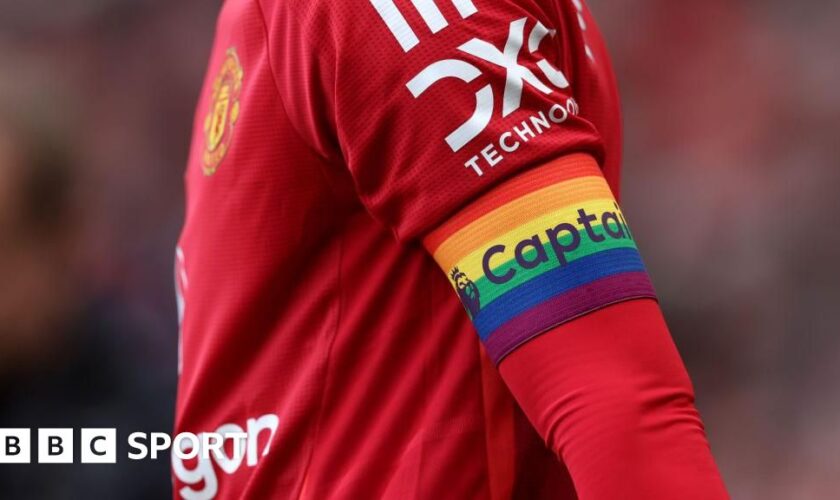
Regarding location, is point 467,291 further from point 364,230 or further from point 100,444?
point 100,444

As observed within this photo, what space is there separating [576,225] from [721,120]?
188cm

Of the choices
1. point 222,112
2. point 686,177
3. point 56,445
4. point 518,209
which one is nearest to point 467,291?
point 518,209

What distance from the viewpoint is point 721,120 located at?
2291 mm

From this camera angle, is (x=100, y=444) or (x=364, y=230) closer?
(x=364, y=230)

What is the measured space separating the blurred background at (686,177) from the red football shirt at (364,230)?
57.7 inches

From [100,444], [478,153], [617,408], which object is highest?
[478,153]

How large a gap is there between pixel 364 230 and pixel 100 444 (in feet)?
2.97

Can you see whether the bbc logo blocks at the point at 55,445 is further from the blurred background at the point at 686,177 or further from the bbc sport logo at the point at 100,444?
the blurred background at the point at 686,177

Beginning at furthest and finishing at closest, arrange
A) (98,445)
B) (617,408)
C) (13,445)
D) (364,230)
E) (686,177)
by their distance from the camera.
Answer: (686,177) → (98,445) → (13,445) → (364,230) → (617,408)

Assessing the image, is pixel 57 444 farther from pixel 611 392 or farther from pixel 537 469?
pixel 611 392

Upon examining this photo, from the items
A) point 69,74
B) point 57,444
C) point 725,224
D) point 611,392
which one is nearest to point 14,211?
point 69,74

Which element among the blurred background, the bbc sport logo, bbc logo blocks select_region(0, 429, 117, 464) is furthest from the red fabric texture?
the blurred background

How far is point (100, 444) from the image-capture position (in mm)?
1375

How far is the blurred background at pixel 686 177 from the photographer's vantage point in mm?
2117
